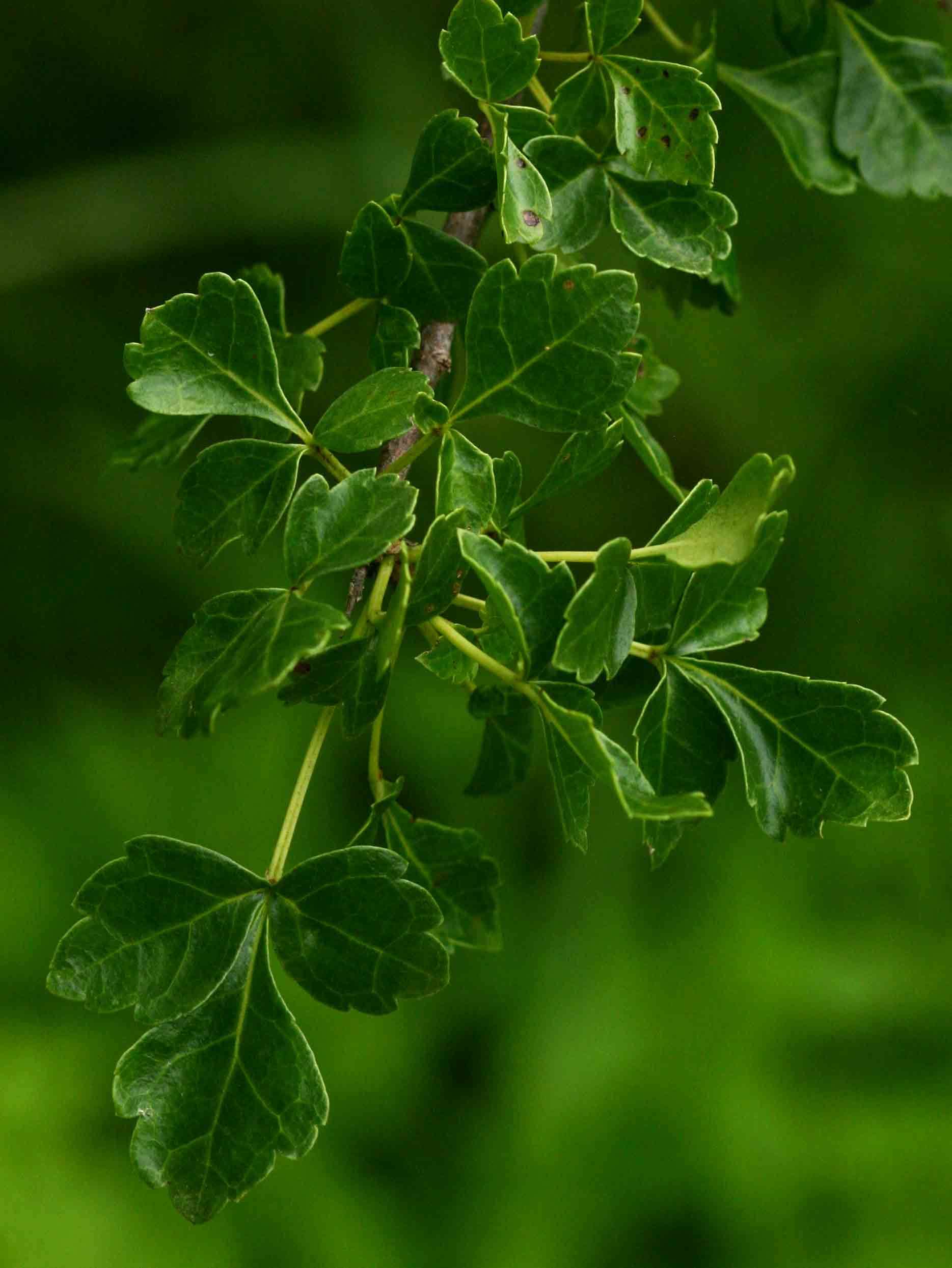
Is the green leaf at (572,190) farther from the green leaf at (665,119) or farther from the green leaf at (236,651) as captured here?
the green leaf at (236,651)

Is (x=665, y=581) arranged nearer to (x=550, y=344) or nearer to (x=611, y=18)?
(x=550, y=344)

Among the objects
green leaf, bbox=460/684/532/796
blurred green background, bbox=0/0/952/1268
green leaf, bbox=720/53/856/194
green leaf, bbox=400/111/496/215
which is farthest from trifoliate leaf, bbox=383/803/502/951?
blurred green background, bbox=0/0/952/1268

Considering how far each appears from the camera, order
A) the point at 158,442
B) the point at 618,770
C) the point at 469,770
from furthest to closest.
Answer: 1. the point at 469,770
2. the point at 158,442
3. the point at 618,770

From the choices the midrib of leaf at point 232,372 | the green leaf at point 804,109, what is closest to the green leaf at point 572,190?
the midrib of leaf at point 232,372

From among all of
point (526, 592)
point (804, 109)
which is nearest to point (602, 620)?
point (526, 592)

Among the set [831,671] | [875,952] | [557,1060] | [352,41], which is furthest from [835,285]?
[557,1060]

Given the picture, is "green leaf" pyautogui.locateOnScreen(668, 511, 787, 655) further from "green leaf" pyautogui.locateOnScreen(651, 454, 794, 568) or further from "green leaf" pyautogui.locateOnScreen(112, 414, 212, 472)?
"green leaf" pyautogui.locateOnScreen(112, 414, 212, 472)
